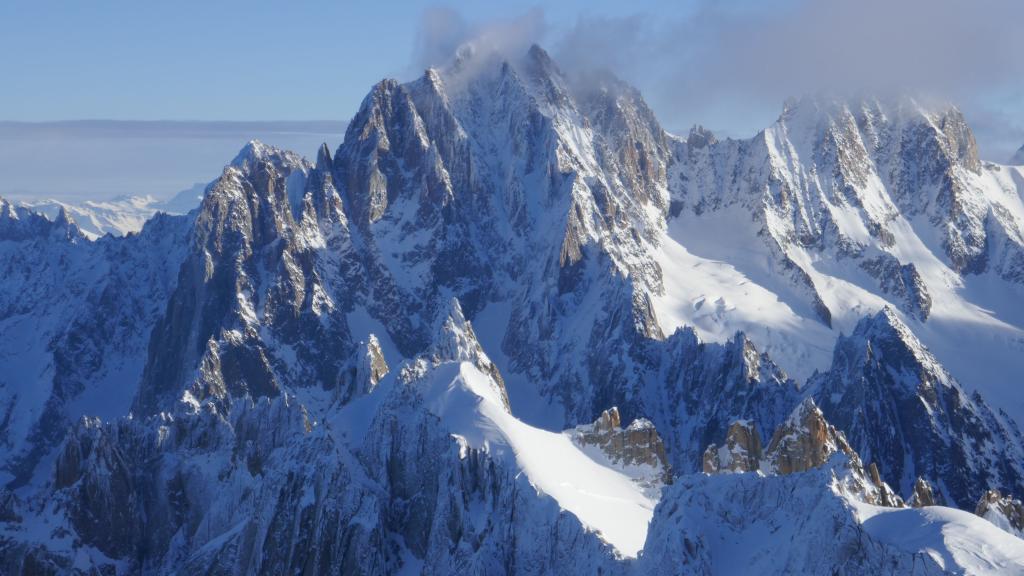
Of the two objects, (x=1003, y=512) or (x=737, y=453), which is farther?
(x=737, y=453)

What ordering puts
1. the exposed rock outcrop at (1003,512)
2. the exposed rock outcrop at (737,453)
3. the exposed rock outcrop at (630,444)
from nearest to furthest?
the exposed rock outcrop at (1003,512) < the exposed rock outcrop at (630,444) < the exposed rock outcrop at (737,453)

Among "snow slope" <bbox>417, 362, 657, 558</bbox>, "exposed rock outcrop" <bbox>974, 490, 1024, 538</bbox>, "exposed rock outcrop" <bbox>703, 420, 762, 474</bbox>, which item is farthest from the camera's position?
"exposed rock outcrop" <bbox>703, 420, 762, 474</bbox>

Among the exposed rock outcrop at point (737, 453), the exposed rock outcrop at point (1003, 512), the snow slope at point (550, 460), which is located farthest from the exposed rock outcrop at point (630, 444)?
the exposed rock outcrop at point (1003, 512)

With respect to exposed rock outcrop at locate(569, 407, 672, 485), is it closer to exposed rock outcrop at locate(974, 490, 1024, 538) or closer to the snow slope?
the snow slope

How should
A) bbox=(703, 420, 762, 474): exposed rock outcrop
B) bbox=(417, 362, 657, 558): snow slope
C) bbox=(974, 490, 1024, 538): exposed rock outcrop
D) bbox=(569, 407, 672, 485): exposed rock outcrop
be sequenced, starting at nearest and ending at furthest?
bbox=(417, 362, 657, 558): snow slope → bbox=(974, 490, 1024, 538): exposed rock outcrop → bbox=(569, 407, 672, 485): exposed rock outcrop → bbox=(703, 420, 762, 474): exposed rock outcrop

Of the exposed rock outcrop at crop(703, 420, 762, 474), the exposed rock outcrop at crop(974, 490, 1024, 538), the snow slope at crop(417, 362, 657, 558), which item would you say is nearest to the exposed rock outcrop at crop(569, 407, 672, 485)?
the snow slope at crop(417, 362, 657, 558)

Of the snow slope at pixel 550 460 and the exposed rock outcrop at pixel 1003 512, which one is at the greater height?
the exposed rock outcrop at pixel 1003 512

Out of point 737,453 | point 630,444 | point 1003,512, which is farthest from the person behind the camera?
point 737,453

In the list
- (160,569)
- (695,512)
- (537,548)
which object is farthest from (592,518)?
(160,569)

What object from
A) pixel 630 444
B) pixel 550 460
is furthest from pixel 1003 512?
pixel 550 460

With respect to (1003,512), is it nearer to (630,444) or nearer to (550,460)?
(630,444)

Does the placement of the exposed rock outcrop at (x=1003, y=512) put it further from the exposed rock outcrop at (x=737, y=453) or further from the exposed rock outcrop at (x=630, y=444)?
the exposed rock outcrop at (x=630, y=444)
